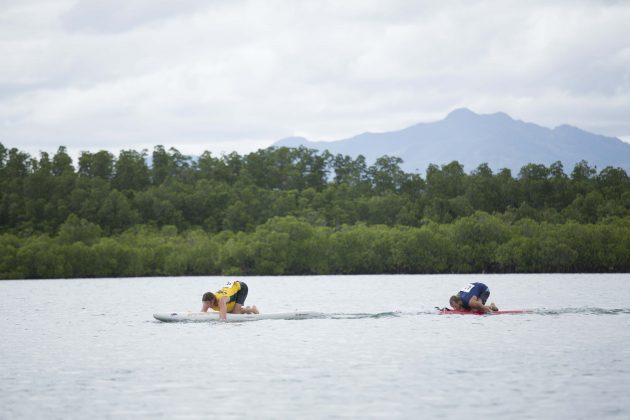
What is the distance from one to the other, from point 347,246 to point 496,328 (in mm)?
94409

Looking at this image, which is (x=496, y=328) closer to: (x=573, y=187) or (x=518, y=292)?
(x=518, y=292)

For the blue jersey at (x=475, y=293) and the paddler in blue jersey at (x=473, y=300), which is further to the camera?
the blue jersey at (x=475, y=293)

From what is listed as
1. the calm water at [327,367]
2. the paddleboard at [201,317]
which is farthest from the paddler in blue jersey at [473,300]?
the paddleboard at [201,317]

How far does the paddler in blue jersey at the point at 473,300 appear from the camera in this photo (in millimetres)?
42000

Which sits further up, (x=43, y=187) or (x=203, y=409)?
(x=43, y=187)

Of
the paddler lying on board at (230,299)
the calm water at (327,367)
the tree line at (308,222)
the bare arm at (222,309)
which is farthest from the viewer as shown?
the tree line at (308,222)

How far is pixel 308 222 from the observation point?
15688 cm

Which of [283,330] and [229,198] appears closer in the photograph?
[283,330]

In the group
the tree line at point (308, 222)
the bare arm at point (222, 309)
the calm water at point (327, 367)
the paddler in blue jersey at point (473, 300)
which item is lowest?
the calm water at point (327, 367)

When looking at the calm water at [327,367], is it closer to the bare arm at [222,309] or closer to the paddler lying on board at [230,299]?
the bare arm at [222,309]

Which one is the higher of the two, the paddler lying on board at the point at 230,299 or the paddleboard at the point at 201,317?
the paddler lying on board at the point at 230,299

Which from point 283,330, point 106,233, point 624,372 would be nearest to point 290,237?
point 106,233

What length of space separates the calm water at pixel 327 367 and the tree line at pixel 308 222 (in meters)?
80.0

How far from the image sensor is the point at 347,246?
130875 mm
